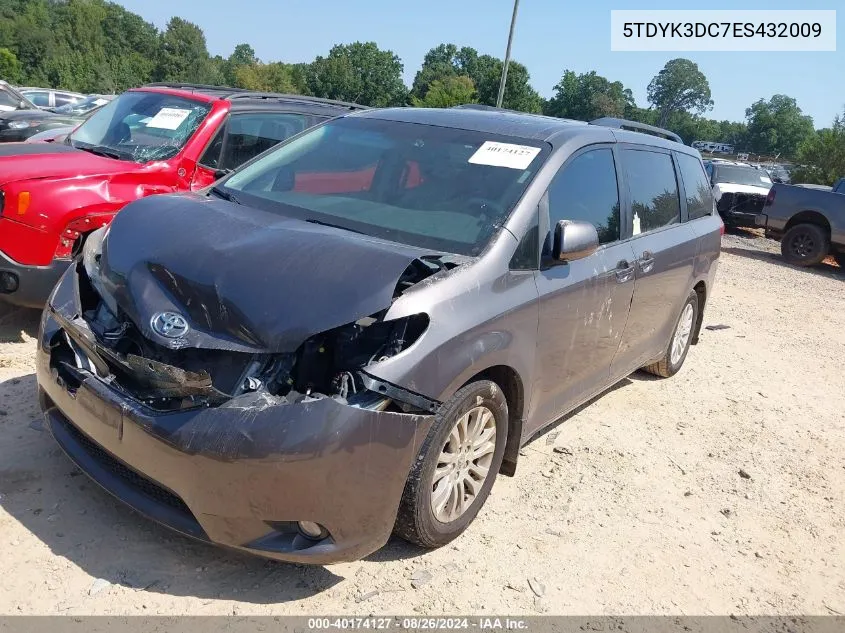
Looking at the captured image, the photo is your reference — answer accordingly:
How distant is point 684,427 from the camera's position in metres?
5.00

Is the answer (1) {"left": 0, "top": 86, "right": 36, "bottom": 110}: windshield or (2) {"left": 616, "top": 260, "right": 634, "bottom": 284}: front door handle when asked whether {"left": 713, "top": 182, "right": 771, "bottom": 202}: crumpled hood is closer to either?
(2) {"left": 616, "top": 260, "right": 634, "bottom": 284}: front door handle

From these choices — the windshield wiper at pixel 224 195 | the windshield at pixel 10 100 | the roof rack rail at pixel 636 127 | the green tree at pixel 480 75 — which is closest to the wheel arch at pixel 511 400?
the windshield wiper at pixel 224 195

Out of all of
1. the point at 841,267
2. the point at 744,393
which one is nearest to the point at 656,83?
the point at 841,267

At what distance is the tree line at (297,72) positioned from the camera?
65500 millimetres

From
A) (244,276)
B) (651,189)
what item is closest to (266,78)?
(651,189)

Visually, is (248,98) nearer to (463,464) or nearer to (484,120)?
(484,120)

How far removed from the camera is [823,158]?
25.9 m

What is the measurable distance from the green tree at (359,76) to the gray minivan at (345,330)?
7604 cm

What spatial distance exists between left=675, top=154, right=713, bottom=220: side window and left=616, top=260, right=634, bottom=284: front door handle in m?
1.48

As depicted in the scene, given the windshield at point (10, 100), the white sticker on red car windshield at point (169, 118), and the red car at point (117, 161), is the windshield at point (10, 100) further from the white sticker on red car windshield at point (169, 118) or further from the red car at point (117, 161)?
the white sticker on red car windshield at point (169, 118)

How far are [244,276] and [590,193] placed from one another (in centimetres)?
202

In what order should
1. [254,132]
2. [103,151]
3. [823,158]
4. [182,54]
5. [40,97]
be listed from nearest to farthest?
[103,151]
[254,132]
[40,97]
[823,158]
[182,54]

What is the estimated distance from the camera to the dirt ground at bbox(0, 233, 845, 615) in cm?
276

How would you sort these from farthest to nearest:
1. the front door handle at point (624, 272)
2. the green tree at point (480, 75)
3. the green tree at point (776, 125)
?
the green tree at point (776, 125) < the green tree at point (480, 75) < the front door handle at point (624, 272)
